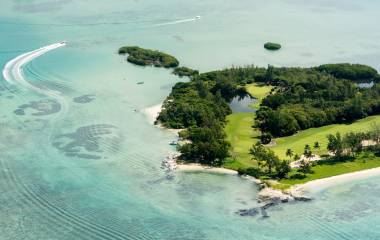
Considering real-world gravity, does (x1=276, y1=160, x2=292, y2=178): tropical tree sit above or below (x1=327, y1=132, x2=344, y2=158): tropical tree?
below

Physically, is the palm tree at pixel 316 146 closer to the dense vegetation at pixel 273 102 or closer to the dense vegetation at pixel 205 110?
the dense vegetation at pixel 273 102

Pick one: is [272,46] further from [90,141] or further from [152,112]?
[90,141]

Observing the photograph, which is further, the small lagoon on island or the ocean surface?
the small lagoon on island

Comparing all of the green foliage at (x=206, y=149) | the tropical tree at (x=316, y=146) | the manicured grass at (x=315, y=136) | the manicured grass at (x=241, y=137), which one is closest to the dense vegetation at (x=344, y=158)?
the tropical tree at (x=316, y=146)

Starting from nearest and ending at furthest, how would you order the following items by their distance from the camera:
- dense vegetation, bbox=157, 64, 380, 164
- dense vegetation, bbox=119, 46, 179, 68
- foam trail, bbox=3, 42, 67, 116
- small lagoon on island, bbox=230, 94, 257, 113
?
dense vegetation, bbox=157, 64, 380, 164 < small lagoon on island, bbox=230, 94, 257, 113 < foam trail, bbox=3, 42, 67, 116 < dense vegetation, bbox=119, 46, 179, 68

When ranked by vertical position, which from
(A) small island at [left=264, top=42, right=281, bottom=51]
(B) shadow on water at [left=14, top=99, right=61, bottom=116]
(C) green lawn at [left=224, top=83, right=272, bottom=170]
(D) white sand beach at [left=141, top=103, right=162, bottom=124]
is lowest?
(C) green lawn at [left=224, top=83, right=272, bottom=170]

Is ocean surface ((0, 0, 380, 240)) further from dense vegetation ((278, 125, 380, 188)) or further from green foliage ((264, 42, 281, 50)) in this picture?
dense vegetation ((278, 125, 380, 188))

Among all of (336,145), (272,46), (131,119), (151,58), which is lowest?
(131,119)

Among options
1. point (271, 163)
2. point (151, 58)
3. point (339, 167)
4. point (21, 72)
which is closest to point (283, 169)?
point (271, 163)

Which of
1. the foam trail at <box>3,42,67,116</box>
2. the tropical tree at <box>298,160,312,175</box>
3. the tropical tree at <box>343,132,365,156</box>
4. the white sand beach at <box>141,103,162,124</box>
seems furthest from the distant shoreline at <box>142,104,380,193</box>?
the foam trail at <box>3,42,67,116</box>
